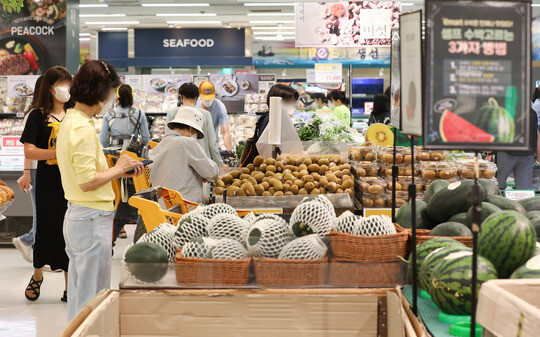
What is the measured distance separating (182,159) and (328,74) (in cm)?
1107

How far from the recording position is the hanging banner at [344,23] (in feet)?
34.7

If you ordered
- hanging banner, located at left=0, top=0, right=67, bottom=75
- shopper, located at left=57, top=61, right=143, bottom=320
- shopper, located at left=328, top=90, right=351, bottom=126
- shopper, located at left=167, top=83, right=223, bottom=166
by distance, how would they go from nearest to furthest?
shopper, located at left=57, top=61, right=143, bottom=320
shopper, located at left=167, top=83, right=223, bottom=166
hanging banner, located at left=0, top=0, right=67, bottom=75
shopper, located at left=328, top=90, right=351, bottom=126

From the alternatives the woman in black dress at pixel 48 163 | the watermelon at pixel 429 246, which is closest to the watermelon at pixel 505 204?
the watermelon at pixel 429 246

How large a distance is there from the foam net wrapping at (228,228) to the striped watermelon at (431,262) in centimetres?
62

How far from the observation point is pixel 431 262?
168 centimetres

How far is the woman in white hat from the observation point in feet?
14.5

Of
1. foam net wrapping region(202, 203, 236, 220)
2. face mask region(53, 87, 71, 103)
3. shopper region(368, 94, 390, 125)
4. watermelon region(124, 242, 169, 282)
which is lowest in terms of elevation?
watermelon region(124, 242, 169, 282)

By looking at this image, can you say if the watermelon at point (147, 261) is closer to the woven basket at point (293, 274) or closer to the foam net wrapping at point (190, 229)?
the foam net wrapping at point (190, 229)

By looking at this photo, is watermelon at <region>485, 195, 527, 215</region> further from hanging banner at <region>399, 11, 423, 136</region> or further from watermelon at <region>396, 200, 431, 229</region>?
hanging banner at <region>399, 11, 423, 136</region>

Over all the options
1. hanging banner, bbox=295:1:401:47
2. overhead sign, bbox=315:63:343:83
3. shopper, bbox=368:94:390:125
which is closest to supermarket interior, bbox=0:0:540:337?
shopper, bbox=368:94:390:125

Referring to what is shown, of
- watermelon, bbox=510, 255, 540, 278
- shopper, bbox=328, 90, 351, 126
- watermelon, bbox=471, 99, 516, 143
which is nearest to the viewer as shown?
watermelon, bbox=471, 99, 516, 143

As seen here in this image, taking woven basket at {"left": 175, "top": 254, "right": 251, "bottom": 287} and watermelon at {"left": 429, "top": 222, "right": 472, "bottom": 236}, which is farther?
watermelon at {"left": 429, "top": 222, "right": 472, "bottom": 236}

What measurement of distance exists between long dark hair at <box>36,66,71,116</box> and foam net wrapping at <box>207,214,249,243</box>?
2700 mm

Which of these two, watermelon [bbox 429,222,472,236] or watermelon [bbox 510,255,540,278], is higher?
watermelon [bbox 429,222,472,236]
